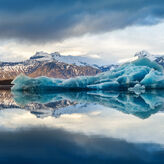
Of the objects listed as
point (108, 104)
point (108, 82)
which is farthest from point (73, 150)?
point (108, 82)

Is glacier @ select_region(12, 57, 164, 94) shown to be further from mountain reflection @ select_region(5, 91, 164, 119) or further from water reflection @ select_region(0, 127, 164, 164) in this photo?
water reflection @ select_region(0, 127, 164, 164)

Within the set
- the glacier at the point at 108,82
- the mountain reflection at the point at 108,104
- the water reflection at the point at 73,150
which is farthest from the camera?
the glacier at the point at 108,82

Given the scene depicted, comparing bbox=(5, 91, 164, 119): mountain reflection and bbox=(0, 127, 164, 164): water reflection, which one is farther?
bbox=(5, 91, 164, 119): mountain reflection

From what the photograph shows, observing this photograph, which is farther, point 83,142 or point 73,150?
point 83,142

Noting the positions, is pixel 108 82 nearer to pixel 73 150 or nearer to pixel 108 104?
pixel 108 104

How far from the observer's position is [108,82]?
26.0 meters

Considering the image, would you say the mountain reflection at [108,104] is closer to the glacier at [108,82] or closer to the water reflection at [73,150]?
the water reflection at [73,150]

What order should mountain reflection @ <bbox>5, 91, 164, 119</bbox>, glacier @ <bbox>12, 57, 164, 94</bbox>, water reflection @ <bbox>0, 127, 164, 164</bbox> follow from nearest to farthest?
1. water reflection @ <bbox>0, 127, 164, 164</bbox>
2. mountain reflection @ <bbox>5, 91, 164, 119</bbox>
3. glacier @ <bbox>12, 57, 164, 94</bbox>

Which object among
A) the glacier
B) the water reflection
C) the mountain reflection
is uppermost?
the glacier

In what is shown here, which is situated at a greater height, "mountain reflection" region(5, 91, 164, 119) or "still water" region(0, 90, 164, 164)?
"mountain reflection" region(5, 91, 164, 119)

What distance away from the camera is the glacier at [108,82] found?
25522 mm

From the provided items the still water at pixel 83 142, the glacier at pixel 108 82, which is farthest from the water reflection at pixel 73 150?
the glacier at pixel 108 82

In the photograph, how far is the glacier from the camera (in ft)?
83.7

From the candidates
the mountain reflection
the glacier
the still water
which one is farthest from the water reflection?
the glacier
